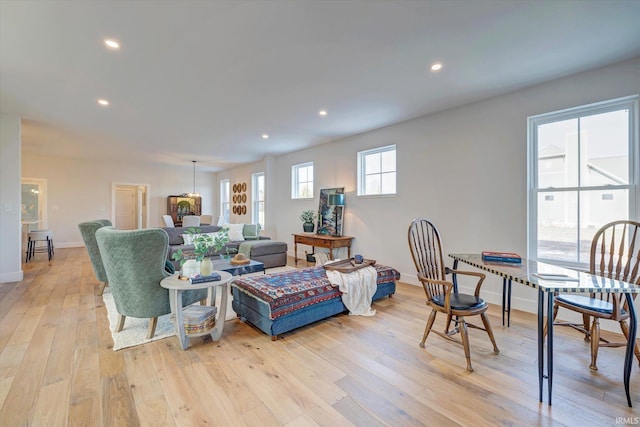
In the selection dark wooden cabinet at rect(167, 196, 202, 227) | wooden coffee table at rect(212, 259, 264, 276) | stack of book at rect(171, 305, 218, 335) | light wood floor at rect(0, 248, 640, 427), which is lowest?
light wood floor at rect(0, 248, 640, 427)

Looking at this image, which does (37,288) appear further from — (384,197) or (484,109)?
(484,109)

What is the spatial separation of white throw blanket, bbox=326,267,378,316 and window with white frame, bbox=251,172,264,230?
5.24 meters

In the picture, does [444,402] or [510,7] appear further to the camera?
[510,7]

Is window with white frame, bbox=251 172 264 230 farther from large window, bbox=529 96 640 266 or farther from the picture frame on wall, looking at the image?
large window, bbox=529 96 640 266

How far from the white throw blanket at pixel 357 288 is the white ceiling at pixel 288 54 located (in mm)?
2213

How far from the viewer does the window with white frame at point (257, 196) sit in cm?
809

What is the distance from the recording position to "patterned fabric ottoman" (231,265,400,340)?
8.36 feet

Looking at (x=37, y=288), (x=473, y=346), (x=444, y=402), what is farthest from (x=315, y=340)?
(x=37, y=288)

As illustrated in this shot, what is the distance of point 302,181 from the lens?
21.5 ft

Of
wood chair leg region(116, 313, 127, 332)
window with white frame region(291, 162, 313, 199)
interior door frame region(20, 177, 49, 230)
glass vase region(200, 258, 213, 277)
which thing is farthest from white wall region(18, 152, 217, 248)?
glass vase region(200, 258, 213, 277)

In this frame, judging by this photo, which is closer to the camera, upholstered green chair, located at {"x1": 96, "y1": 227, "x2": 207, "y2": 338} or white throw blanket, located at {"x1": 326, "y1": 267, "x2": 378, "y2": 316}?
upholstered green chair, located at {"x1": 96, "y1": 227, "x2": 207, "y2": 338}

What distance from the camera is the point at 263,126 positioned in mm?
4746

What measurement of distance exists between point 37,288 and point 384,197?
549 centimetres

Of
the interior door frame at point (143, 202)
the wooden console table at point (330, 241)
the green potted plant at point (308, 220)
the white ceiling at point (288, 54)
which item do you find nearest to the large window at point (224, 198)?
the interior door frame at point (143, 202)
